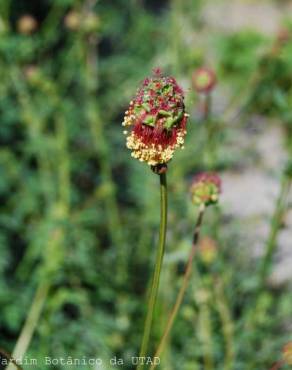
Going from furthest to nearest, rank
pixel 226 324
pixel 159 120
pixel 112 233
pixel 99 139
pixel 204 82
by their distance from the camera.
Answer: pixel 112 233 < pixel 99 139 < pixel 226 324 < pixel 204 82 < pixel 159 120

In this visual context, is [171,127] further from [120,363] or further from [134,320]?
[134,320]

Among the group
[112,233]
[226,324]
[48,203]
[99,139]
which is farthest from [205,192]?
[48,203]

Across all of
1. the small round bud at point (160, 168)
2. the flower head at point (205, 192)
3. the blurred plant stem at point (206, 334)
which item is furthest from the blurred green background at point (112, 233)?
the small round bud at point (160, 168)

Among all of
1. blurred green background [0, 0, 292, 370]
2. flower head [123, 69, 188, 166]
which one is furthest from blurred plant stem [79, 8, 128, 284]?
flower head [123, 69, 188, 166]

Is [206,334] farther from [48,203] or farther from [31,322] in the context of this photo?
[48,203]

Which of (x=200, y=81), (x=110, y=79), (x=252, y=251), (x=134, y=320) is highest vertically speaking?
(x=110, y=79)

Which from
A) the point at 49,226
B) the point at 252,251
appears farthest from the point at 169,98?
the point at 252,251
